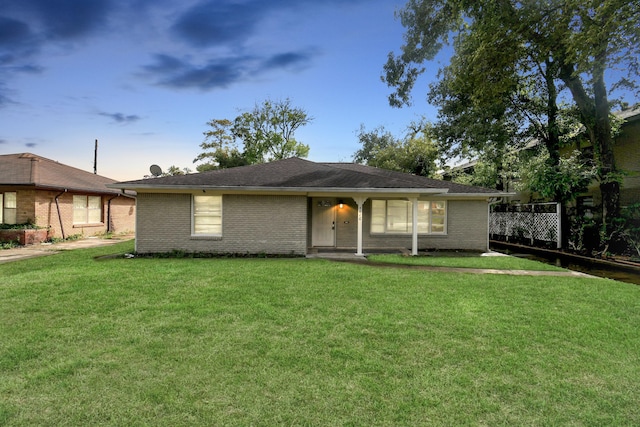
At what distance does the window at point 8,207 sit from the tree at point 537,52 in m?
20.6

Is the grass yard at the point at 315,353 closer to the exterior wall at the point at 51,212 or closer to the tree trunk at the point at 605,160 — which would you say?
the tree trunk at the point at 605,160

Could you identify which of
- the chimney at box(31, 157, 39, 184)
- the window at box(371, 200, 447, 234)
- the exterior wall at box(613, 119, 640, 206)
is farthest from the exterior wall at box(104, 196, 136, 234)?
the exterior wall at box(613, 119, 640, 206)

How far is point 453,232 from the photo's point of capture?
14.2 m

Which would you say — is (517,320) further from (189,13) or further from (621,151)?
(621,151)

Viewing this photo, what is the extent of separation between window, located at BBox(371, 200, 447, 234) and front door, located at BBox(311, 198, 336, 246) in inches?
66.9

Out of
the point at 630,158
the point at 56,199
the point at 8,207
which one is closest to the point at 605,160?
the point at 630,158

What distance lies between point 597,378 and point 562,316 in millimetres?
2237

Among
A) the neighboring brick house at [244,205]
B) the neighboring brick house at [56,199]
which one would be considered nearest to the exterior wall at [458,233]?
the neighboring brick house at [244,205]

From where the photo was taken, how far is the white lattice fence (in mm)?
16419

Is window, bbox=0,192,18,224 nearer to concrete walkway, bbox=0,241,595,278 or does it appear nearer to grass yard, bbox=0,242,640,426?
concrete walkway, bbox=0,241,595,278

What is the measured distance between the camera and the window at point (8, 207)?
15922mm

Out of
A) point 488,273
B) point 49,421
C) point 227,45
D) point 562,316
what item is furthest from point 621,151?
point 49,421

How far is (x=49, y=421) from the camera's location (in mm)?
2723

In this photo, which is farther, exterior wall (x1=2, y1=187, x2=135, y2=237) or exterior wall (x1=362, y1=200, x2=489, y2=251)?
exterior wall (x1=2, y1=187, x2=135, y2=237)
